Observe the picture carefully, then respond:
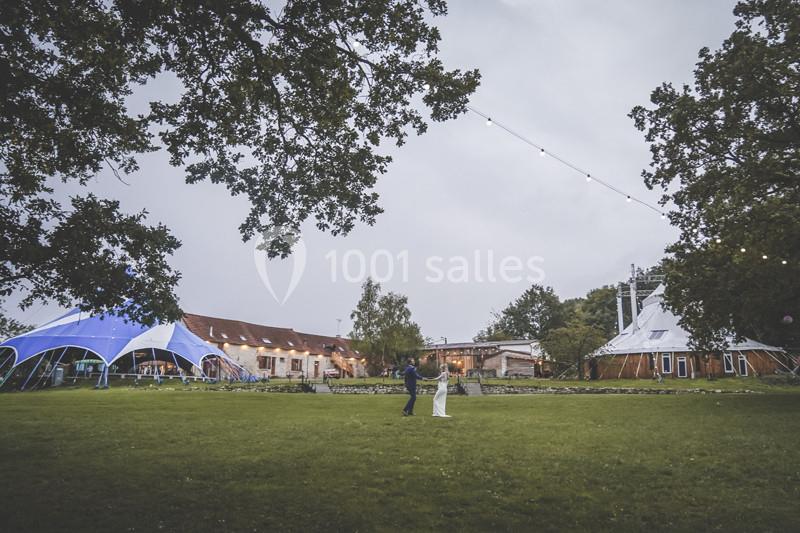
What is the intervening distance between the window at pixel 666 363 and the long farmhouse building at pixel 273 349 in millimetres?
28120

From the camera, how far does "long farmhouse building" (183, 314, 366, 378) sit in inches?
2055

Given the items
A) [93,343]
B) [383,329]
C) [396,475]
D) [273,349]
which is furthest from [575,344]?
[396,475]

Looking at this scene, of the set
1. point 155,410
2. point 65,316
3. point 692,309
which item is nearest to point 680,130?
point 692,309

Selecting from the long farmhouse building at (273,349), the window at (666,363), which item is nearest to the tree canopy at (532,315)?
the long farmhouse building at (273,349)

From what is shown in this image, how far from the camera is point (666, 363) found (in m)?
39.7

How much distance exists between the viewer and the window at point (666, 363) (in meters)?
39.5

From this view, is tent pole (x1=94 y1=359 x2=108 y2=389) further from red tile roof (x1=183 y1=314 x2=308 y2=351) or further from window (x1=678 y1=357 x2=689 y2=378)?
window (x1=678 y1=357 x2=689 y2=378)

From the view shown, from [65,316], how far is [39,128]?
33.1 metres

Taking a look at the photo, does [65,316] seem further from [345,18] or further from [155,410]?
[345,18]

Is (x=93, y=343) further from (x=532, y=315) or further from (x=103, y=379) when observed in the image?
(x=532, y=315)

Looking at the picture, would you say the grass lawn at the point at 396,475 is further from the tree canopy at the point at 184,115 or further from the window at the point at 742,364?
the window at the point at 742,364

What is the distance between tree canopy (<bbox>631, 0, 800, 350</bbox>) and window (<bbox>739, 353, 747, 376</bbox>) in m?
21.5

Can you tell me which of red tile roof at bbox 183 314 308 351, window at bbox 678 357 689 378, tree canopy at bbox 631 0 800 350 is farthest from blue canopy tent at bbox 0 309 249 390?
window at bbox 678 357 689 378

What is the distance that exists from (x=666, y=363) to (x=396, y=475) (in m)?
39.5
